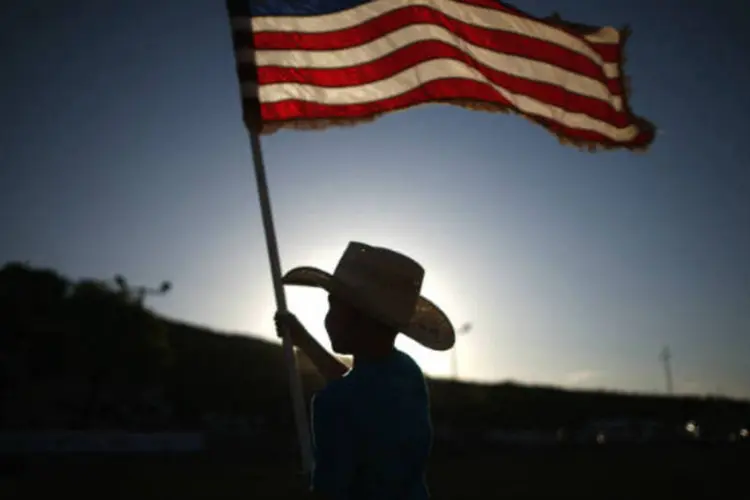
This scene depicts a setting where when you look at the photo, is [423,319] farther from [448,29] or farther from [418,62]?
[448,29]

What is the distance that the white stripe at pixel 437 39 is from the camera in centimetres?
547

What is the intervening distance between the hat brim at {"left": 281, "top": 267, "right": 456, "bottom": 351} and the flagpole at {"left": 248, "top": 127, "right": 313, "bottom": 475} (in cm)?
60

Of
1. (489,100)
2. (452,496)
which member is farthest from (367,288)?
(452,496)

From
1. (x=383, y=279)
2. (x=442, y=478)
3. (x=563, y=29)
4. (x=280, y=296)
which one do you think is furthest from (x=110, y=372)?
(x=383, y=279)

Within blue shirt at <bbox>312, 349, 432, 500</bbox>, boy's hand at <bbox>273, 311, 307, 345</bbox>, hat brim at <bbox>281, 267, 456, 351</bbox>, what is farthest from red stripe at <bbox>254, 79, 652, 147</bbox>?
blue shirt at <bbox>312, 349, 432, 500</bbox>

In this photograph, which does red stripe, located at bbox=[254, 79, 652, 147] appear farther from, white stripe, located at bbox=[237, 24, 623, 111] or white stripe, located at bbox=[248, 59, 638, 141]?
white stripe, located at bbox=[237, 24, 623, 111]

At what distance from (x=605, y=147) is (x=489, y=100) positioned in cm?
101

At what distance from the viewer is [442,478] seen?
26.3 metres

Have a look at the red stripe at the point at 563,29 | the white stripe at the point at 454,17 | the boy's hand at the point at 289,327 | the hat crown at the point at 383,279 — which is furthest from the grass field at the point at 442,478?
the hat crown at the point at 383,279

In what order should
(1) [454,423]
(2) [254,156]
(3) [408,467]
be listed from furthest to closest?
1. (1) [454,423]
2. (2) [254,156]
3. (3) [408,467]

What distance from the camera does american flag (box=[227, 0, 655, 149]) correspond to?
529cm

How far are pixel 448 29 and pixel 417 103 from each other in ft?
1.99

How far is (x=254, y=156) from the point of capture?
15.1ft

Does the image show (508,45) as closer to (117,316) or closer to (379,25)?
(379,25)
